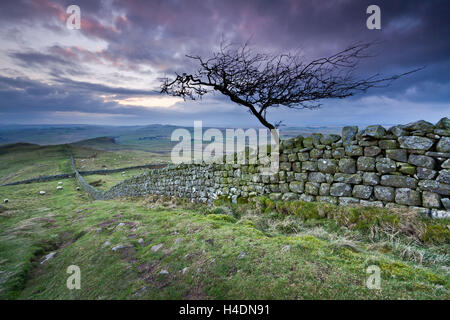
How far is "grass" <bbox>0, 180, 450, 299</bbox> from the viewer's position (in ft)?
7.40

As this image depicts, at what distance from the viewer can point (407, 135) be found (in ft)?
13.2

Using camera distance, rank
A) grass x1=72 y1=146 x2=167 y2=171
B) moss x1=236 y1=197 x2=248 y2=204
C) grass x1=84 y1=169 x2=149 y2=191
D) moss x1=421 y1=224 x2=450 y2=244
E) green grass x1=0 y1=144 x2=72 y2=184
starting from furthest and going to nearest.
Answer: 1. grass x1=72 y1=146 x2=167 y2=171
2. green grass x1=0 y1=144 x2=72 y2=184
3. grass x1=84 y1=169 x2=149 y2=191
4. moss x1=236 y1=197 x2=248 y2=204
5. moss x1=421 y1=224 x2=450 y2=244

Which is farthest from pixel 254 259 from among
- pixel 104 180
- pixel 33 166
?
pixel 33 166

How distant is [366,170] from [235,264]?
3811 mm

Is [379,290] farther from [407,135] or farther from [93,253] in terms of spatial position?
[93,253]

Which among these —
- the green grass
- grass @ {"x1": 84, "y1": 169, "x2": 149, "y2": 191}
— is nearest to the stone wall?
grass @ {"x1": 84, "y1": 169, "x2": 149, "y2": 191}

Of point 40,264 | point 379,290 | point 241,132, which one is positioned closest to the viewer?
point 379,290

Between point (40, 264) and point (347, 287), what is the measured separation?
6829 millimetres

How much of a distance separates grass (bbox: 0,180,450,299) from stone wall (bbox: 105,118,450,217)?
774 mm

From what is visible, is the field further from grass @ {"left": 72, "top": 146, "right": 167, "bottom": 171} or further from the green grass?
grass @ {"left": 72, "top": 146, "right": 167, "bottom": 171}

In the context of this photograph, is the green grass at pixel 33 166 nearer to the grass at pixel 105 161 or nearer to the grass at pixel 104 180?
the grass at pixel 105 161

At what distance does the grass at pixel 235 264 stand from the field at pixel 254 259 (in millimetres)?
13

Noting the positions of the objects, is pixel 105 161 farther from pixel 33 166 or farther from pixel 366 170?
pixel 366 170
